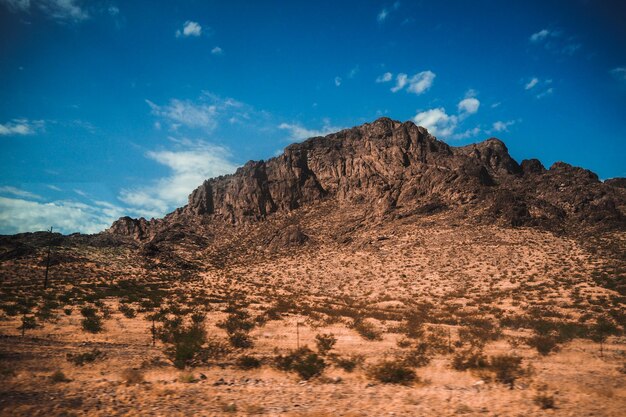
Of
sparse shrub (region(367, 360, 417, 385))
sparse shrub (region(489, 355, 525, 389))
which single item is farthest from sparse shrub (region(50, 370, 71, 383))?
sparse shrub (region(489, 355, 525, 389))

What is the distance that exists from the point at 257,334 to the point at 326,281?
2866cm

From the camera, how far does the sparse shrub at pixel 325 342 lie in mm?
15617

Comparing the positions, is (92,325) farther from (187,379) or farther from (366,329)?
(366,329)

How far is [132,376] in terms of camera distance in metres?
11.6

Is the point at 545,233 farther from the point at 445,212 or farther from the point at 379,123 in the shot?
the point at 379,123

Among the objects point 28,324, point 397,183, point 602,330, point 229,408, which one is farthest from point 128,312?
point 397,183

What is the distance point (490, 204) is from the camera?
Answer: 197ft

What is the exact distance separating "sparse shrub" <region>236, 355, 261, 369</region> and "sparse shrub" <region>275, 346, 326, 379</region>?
80 cm

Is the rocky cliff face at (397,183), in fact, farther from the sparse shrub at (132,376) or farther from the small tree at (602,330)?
the sparse shrub at (132,376)

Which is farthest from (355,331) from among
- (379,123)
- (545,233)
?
(379,123)

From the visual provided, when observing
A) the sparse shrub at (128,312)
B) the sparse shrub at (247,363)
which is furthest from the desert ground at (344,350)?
the sparse shrub at (128,312)

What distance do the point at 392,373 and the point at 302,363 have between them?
341 cm

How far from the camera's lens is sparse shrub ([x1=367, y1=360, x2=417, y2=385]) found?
39.9 ft

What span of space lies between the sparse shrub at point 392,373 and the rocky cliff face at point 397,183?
164 feet
